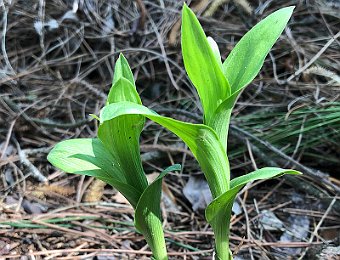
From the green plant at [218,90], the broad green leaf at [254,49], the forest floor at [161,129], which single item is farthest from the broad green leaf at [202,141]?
the forest floor at [161,129]

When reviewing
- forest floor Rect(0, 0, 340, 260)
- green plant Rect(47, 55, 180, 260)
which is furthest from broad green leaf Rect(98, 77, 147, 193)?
forest floor Rect(0, 0, 340, 260)

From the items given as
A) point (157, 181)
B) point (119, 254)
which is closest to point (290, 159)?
point (119, 254)

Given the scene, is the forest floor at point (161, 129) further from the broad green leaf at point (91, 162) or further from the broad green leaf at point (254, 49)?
the broad green leaf at point (254, 49)

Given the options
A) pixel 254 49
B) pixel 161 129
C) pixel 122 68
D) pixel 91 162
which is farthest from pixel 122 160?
pixel 161 129

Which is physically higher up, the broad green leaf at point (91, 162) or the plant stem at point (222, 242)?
the broad green leaf at point (91, 162)

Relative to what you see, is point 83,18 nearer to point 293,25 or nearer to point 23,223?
point 293,25

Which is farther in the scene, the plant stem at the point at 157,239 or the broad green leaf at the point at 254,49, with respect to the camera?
the plant stem at the point at 157,239
